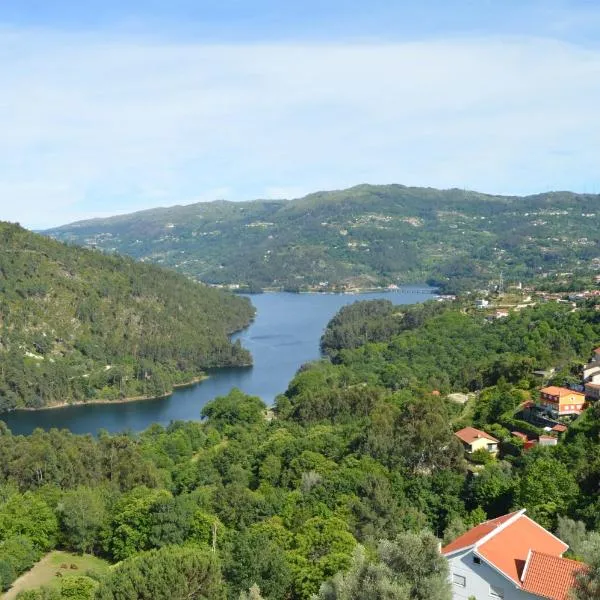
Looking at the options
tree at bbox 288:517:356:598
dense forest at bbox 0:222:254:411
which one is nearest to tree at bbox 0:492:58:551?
tree at bbox 288:517:356:598

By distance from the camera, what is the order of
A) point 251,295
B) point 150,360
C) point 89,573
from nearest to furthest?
point 89,573 → point 150,360 → point 251,295

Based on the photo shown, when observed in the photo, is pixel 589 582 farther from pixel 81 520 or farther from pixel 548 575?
pixel 81 520

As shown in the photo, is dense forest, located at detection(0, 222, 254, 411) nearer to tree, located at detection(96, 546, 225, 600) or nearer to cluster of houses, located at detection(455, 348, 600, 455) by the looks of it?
cluster of houses, located at detection(455, 348, 600, 455)

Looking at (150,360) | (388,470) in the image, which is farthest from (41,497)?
(150,360)

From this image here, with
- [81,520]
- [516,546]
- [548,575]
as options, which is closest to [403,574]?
[548,575]

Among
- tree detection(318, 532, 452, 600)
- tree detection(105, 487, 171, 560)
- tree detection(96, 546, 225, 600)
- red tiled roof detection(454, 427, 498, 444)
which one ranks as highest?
tree detection(318, 532, 452, 600)

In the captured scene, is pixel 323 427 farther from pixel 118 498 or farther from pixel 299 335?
pixel 299 335
